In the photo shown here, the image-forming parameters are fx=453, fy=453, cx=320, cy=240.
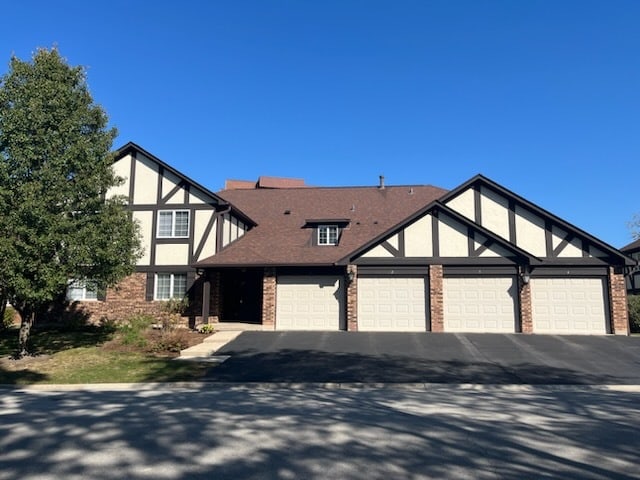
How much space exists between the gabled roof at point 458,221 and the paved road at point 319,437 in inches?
371

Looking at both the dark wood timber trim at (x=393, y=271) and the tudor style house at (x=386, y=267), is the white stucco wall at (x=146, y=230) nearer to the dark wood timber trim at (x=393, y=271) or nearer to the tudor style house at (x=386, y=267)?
the tudor style house at (x=386, y=267)

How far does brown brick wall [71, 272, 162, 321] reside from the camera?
Answer: 21.1 metres

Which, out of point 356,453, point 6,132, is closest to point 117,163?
point 6,132

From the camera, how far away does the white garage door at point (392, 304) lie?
18953 millimetres

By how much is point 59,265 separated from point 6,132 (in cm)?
430

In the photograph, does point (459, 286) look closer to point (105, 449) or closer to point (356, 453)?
point (356, 453)

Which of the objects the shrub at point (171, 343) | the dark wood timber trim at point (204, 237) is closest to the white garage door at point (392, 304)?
the shrub at point (171, 343)

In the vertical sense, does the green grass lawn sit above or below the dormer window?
below

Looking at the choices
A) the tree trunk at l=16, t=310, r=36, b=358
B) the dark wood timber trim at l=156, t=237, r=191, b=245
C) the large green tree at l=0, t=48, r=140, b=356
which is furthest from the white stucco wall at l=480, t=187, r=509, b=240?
the tree trunk at l=16, t=310, r=36, b=358

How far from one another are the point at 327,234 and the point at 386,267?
4285 mm

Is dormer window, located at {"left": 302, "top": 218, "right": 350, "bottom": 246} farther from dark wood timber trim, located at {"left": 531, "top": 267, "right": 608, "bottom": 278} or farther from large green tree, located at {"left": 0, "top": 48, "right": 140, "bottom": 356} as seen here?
large green tree, located at {"left": 0, "top": 48, "right": 140, "bottom": 356}

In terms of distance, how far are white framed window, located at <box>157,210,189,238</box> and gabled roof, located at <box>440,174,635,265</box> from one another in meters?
12.0

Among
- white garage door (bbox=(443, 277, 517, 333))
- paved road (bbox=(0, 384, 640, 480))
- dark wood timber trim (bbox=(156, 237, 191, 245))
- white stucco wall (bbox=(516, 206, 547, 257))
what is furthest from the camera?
dark wood timber trim (bbox=(156, 237, 191, 245))

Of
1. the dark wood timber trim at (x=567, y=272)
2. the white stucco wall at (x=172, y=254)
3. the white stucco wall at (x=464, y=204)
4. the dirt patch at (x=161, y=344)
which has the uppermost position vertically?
the white stucco wall at (x=464, y=204)
